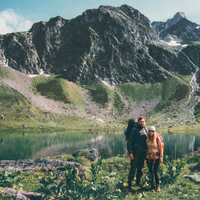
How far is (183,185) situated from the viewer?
35969 millimetres

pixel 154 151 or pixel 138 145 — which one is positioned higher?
pixel 138 145

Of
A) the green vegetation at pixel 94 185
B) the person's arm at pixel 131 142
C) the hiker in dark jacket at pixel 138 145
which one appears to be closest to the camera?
the green vegetation at pixel 94 185

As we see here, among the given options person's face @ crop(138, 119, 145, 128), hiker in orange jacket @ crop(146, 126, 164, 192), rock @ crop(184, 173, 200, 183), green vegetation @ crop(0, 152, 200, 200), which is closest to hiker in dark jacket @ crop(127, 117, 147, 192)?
person's face @ crop(138, 119, 145, 128)

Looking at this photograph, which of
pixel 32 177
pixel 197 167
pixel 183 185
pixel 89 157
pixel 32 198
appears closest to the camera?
pixel 32 198

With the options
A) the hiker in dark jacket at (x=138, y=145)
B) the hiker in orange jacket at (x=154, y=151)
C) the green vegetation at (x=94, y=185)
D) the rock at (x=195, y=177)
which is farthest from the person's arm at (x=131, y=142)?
the rock at (x=195, y=177)

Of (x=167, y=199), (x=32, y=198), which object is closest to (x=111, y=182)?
(x=167, y=199)

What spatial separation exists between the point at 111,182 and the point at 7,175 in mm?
7194

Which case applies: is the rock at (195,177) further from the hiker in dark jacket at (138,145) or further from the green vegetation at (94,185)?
the hiker in dark jacket at (138,145)

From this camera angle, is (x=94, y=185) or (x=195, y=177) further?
(x=195, y=177)

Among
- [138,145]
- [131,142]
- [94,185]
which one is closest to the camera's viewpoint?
[94,185]

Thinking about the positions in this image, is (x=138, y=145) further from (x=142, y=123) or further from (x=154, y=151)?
(x=142, y=123)

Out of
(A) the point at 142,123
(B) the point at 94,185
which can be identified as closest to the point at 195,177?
(A) the point at 142,123

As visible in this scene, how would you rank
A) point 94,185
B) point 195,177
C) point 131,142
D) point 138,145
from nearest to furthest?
point 94,185 < point 138,145 < point 131,142 < point 195,177

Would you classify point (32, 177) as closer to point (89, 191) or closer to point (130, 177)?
point (130, 177)
